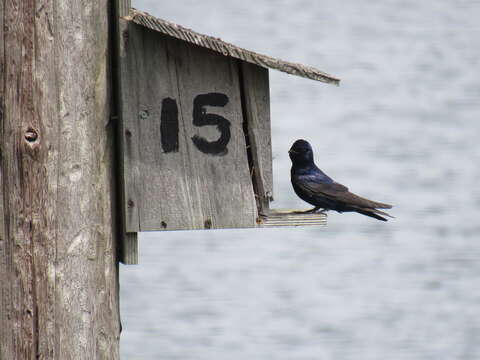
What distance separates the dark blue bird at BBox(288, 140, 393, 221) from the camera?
331cm

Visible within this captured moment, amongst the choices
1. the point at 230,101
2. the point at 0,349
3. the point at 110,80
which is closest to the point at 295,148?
the point at 230,101

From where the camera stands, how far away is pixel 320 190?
340 cm

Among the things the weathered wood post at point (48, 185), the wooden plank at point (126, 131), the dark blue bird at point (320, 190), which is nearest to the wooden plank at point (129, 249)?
the wooden plank at point (126, 131)

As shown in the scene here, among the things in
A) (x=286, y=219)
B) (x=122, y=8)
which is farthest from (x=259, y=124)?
(x=122, y=8)

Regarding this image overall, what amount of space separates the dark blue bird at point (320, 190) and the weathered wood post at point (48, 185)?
1.11 metres

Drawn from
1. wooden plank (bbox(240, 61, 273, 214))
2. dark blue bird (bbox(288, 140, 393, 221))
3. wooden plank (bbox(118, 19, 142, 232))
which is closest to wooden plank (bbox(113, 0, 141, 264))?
wooden plank (bbox(118, 19, 142, 232))

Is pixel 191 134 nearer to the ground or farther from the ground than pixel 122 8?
nearer to the ground

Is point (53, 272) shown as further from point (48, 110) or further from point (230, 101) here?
point (230, 101)

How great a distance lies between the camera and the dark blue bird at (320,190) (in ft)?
10.9

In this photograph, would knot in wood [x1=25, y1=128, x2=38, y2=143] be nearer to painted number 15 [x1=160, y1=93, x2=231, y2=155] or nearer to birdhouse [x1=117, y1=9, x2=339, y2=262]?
birdhouse [x1=117, y1=9, x2=339, y2=262]

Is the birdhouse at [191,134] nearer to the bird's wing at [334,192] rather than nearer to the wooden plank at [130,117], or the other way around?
the wooden plank at [130,117]

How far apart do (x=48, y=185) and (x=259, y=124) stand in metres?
0.81

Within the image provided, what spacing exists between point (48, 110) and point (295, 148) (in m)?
1.41

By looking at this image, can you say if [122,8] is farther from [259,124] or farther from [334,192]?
[334,192]
